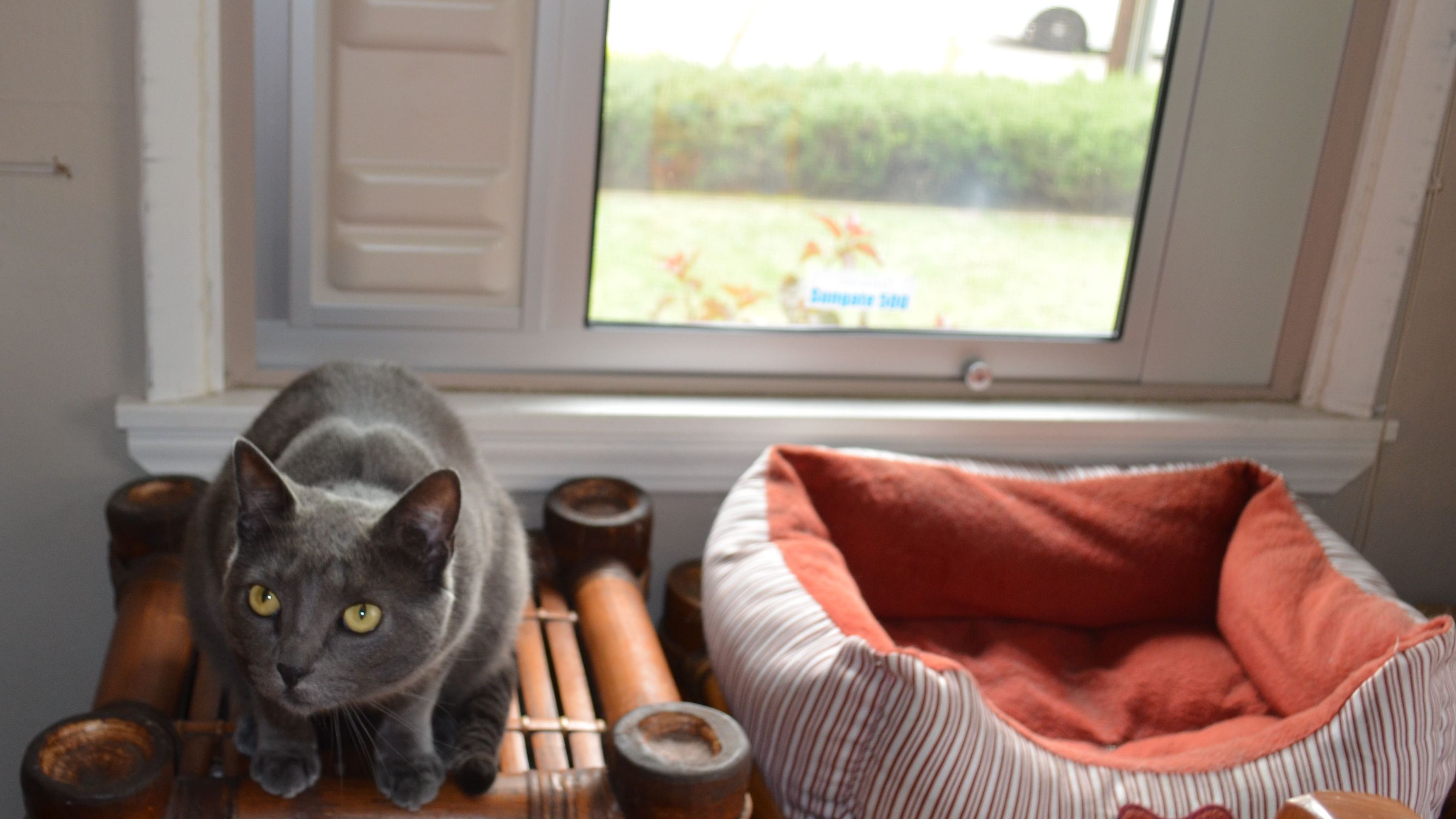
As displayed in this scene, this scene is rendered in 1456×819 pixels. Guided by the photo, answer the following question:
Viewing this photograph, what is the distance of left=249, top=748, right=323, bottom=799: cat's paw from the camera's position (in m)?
0.92

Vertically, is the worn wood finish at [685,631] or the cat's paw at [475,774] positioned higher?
the cat's paw at [475,774]

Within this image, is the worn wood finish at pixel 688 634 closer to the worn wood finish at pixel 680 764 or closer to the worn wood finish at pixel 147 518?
the worn wood finish at pixel 680 764

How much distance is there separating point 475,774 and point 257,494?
12.2 inches

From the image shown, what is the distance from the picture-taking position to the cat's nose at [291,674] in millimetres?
812

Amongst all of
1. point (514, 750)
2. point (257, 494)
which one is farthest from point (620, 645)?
point (257, 494)

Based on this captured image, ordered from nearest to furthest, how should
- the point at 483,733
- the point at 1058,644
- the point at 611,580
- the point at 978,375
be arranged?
the point at 483,733 < the point at 611,580 < the point at 1058,644 < the point at 978,375

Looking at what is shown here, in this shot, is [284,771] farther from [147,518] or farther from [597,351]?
[597,351]

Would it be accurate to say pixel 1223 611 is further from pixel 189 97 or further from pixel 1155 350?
pixel 189 97

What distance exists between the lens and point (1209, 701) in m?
1.34

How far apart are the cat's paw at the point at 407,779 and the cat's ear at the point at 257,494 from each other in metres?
0.24

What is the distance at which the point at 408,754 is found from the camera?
967mm

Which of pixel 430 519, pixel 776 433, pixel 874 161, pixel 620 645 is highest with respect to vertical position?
pixel 874 161

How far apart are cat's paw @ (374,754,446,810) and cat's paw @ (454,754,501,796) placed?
2 cm

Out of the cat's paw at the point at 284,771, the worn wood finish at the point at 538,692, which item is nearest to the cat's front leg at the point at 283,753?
the cat's paw at the point at 284,771
